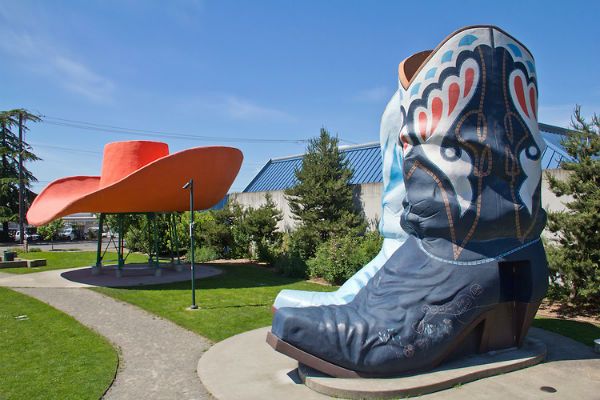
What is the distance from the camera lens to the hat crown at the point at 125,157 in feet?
42.2

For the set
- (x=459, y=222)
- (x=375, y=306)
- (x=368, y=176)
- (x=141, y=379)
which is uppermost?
(x=368, y=176)

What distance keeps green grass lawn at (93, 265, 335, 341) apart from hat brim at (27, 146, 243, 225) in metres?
2.14

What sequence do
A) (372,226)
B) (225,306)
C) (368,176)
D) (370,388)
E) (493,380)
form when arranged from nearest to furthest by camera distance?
(370,388)
(493,380)
(225,306)
(372,226)
(368,176)

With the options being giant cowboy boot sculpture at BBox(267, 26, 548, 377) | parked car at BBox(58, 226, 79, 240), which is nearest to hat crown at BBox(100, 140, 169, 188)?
giant cowboy boot sculpture at BBox(267, 26, 548, 377)

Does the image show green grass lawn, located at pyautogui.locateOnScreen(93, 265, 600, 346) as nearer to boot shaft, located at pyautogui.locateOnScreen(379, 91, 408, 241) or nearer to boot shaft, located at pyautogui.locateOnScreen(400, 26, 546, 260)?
boot shaft, located at pyautogui.locateOnScreen(379, 91, 408, 241)

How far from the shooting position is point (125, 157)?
42.3 ft

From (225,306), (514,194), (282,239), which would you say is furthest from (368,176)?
(514,194)

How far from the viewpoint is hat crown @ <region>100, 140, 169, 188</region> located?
12.9m

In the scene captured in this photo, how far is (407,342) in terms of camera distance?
4.50 metres

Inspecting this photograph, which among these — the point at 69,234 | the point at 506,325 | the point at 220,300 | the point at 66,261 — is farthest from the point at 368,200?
the point at 69,234

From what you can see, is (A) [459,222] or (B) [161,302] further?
(B) [161,302]

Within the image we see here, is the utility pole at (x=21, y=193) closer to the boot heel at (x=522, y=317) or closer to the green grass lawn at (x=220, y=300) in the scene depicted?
the green grass lawn at (x=220, y=300)

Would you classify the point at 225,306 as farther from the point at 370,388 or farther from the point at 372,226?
the point at 372,226

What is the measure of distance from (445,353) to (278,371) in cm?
176
